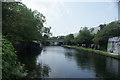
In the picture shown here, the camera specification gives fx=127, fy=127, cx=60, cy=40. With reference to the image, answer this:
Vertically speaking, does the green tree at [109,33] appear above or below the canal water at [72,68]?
above

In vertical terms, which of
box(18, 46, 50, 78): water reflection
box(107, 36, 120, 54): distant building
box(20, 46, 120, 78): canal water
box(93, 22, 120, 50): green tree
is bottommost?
box(20, 46, 120, 78): canal water

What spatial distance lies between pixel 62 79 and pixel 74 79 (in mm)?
754

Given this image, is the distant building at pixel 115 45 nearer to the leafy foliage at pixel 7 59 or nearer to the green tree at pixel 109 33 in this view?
the green tree at pixel 109 33

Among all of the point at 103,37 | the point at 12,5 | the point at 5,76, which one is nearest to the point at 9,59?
Answer: the point at 5,76

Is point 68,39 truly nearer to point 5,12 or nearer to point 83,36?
point 83,36

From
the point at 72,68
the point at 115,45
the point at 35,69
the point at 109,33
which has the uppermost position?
the point at 109,33

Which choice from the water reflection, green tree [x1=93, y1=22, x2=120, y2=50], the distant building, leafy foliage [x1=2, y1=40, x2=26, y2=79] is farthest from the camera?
green tree [x1=93, y1=22, x2=120, y2=50]

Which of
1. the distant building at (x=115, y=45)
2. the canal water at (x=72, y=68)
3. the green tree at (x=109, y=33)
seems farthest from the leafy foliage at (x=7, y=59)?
the green tree at (x=109, y=33)

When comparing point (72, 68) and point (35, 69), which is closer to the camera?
point (35, 69)

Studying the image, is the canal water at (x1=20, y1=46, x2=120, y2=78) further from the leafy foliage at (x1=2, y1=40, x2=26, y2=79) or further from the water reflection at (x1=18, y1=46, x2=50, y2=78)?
the leafy foliage at (x1=2, y1=40, x2=26, y2=79)

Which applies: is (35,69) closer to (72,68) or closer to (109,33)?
(72,68)

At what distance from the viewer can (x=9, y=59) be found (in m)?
3.13

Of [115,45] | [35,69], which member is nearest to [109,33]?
[115,45]

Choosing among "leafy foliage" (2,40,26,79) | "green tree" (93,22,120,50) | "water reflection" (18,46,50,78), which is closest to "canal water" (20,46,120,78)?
"water reflection" (18,46,50,78)
